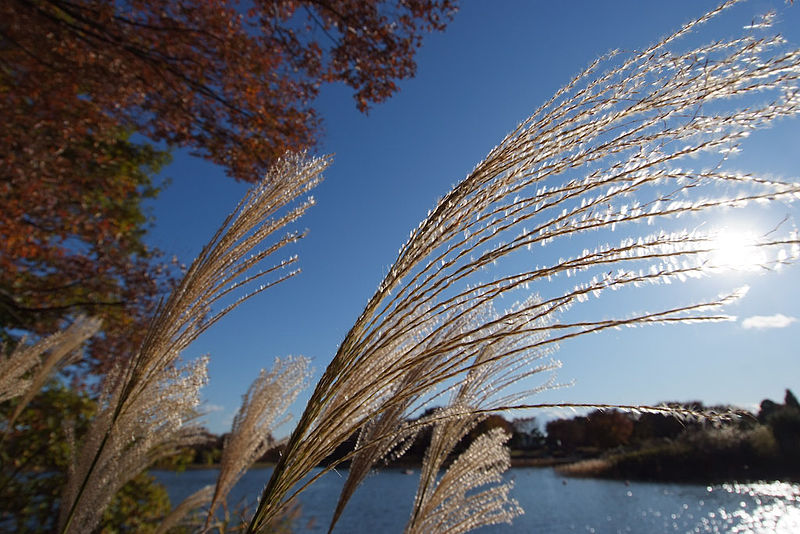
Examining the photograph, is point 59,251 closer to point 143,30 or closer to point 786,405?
point 143,30

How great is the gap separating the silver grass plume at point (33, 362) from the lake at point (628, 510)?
904 cm

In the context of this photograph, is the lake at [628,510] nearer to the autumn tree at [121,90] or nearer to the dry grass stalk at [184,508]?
the autumn tree at [121,90]

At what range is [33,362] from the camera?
2.18m

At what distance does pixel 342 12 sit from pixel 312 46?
1.71ft

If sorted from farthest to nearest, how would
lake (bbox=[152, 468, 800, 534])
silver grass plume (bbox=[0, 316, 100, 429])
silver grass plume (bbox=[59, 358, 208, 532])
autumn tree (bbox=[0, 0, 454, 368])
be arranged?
lake (bbox=[152, 468, 800, 534]), autumn tree (bbox=[0, 0, 454, 368]), silver grass plume (bbox=[0, 316, 100, 429]), silver grass plume (bbox=[59, 358, 208, 532])

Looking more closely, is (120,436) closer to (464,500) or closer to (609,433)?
(464,500)

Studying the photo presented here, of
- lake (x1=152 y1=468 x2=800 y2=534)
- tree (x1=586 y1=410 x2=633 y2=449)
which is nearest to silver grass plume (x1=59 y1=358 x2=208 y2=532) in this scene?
lake (x1=152 y1=468 x2=800 y2=534)

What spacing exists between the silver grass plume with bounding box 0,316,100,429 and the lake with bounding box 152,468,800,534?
9.04 m

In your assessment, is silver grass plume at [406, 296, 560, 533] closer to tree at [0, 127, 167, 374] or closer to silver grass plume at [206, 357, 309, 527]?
silver grass plume at [206, 357, 309, 527]

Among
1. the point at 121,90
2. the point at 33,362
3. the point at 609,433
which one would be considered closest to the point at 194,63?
the point at 121,90

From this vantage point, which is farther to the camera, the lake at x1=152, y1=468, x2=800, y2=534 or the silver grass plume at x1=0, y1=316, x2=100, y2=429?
the lake at x1=152, y1=468, x2=800, y2=534

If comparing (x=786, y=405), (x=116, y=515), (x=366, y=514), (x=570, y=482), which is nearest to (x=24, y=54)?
(x=116, y=515)

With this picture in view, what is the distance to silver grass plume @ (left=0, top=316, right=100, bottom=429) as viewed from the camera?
6.43ft

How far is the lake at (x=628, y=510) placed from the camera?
14039 mm
